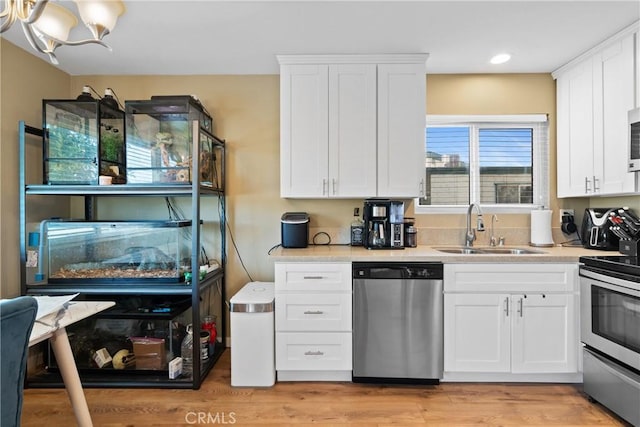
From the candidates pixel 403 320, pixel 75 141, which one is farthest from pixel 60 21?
pixel 403 320

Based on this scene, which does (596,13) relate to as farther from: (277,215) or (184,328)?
(184,328)

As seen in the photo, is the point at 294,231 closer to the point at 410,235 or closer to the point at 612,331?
the point at 410,235

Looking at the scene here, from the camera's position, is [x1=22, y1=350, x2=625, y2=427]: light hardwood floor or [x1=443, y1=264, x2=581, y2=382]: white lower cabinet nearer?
[x1=22, y1=350, x2=625, y2=427]: light hardwood floor

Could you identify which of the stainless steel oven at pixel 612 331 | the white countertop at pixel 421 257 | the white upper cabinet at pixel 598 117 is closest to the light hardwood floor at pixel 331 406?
the stainless steel oven at pixel 612 331

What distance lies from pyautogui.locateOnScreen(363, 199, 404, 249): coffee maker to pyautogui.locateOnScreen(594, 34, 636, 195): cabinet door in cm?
146

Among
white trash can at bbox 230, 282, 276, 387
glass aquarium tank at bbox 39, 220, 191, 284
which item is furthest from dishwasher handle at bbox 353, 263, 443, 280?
glass aquarium tank at bbox 39, 220, 191, 284

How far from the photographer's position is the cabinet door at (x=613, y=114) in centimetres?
225

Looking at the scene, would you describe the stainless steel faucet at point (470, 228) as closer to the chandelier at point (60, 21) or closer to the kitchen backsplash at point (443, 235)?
the kitchen backsplash at point (443, 235)

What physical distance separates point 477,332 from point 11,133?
3.60 metres

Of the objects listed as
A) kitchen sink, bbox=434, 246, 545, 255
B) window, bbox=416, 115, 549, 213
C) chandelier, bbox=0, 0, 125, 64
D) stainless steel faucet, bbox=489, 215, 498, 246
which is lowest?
kitchen sink, bbox=434, 246, 545, 255

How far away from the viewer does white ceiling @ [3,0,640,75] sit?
201cm

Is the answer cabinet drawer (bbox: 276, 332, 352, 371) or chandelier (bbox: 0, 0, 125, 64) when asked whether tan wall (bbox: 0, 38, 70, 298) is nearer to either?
chandelier (bbox: 0, 0, 125, 64)

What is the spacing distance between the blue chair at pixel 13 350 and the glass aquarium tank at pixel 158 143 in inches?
56.0

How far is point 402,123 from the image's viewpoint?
2.60m
